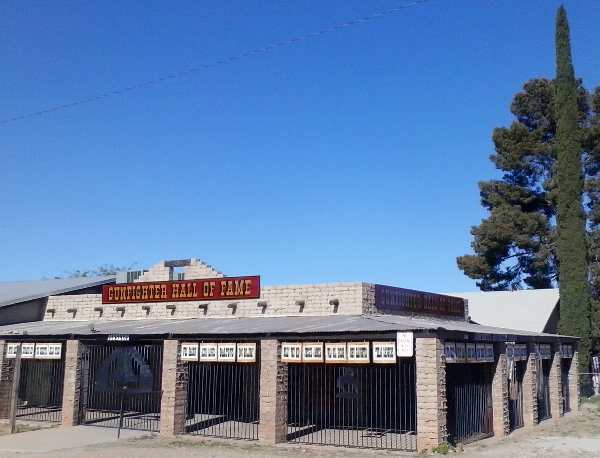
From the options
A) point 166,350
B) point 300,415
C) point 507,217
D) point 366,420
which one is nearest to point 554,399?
point 366,420

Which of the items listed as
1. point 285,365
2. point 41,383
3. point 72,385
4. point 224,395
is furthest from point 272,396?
point 41,383

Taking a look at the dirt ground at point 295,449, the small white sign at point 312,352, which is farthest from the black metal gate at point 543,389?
the small white sign at point 312,352

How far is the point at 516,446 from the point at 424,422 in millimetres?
3510

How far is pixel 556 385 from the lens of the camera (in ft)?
86.0

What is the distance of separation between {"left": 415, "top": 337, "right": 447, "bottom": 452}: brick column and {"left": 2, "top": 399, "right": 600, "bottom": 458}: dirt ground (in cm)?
56

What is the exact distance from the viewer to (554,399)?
2595 cm

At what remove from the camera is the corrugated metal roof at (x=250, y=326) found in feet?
59.6

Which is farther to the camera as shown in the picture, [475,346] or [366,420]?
[366,420]

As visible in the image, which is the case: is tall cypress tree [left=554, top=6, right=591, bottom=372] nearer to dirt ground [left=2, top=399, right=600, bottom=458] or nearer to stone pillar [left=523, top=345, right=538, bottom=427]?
stone pillar [left=523, top=345, right=538, bottom=427]

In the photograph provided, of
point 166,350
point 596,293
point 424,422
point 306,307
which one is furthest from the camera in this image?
point 596,293

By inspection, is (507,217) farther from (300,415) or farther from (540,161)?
(300,415)

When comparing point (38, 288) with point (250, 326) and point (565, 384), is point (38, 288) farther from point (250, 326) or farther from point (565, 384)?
point (565, 384)

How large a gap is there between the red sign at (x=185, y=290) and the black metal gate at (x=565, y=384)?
1413cm

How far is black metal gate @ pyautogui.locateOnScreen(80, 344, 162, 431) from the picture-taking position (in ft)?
70.3
